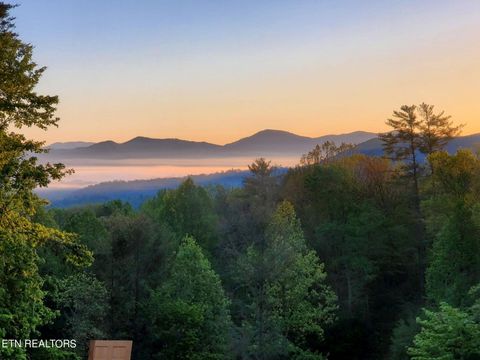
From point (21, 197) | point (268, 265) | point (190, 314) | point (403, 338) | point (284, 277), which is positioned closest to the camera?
point (21, 197)

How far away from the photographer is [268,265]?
42312 millimetres

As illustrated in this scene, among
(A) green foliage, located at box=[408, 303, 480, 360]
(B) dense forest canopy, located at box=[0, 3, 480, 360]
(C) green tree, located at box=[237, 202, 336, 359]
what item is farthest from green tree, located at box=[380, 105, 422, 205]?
(A) green foliage, located at box=[408, 303, 480, 360]

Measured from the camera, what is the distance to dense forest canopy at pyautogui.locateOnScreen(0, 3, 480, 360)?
2117 centimetres

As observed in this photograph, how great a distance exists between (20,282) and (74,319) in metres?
21.2

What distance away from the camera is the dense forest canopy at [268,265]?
21.2 metres

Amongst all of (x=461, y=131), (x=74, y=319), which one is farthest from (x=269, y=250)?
(x=461, y=131)

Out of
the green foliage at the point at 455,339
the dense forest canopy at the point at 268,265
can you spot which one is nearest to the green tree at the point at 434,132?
the dense forest canopy at the point at 268,265

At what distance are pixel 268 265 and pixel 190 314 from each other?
700 centimetres

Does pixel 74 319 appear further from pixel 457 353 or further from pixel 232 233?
pixel 457 353

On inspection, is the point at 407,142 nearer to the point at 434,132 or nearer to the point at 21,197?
the point at 434,132

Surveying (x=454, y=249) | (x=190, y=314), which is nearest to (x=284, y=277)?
(x=190, y=314)

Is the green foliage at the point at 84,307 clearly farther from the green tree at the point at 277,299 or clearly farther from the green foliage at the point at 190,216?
the green foliage at the point at 190,216

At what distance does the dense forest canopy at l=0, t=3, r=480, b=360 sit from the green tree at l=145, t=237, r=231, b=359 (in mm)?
119

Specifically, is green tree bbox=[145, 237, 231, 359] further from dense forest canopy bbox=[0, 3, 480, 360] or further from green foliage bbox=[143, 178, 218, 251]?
green foliage bbox=[143, 178, 218, 251]
